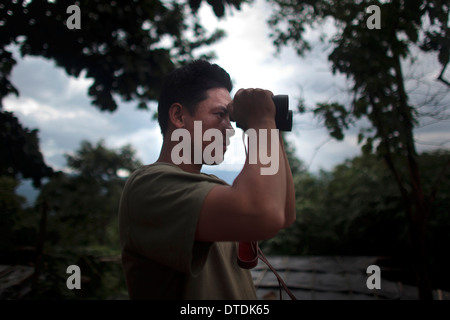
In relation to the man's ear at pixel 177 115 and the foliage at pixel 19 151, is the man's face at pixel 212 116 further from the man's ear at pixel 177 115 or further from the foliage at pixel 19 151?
the foliage at pixel 19 151

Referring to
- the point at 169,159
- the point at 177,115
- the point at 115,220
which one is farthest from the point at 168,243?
the point at 115,220

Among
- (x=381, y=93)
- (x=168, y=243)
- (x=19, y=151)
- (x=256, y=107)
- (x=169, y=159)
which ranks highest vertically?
(x=381, y=93)

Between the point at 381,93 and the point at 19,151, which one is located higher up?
the point at 381,93

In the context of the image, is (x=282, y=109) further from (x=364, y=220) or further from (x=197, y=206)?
(x=364, y=220)

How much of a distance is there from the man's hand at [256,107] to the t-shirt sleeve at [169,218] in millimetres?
209

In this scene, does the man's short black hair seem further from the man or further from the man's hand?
the man's hand

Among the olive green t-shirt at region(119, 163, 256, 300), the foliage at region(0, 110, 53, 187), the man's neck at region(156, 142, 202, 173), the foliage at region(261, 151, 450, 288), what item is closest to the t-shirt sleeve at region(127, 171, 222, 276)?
the olive green t-shirt at region(119, 163, 256, 300)

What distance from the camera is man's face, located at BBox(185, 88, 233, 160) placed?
3.05ft

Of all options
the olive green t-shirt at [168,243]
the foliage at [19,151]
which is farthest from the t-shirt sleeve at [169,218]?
the foliage at [19,151]

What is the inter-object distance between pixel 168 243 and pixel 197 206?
0.38 ft

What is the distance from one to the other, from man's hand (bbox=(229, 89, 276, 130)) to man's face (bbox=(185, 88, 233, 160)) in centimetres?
16

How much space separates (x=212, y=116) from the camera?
0.93 m
